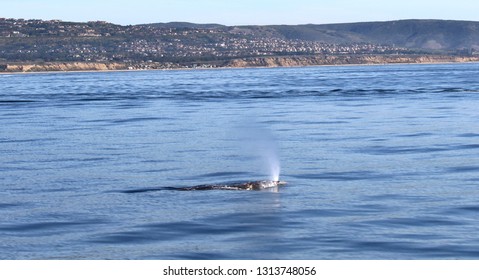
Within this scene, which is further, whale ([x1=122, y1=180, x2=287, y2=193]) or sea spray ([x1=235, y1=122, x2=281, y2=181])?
sea spray ([x1=235, y1=122, x2=281, y2=181])

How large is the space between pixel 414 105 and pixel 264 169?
30.5 metres

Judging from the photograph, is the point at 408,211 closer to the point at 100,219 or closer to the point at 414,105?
the point at 100,219

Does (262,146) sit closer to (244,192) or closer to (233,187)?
(233,187)

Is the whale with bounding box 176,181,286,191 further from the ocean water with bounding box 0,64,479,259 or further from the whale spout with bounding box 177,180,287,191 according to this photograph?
the ocean water with bounding box 0,64,479,259

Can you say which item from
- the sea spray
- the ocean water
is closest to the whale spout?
the ocean water

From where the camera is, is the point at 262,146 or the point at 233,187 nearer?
the point at 233,187

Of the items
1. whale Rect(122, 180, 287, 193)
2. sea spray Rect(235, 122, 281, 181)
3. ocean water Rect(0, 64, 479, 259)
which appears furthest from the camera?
sea spray Rect(235, 122, 281, 181)

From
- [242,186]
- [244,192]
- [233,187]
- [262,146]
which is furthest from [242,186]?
[262,146]

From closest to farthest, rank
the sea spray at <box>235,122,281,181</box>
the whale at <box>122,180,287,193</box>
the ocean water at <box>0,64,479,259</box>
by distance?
the ocean water at <box>0,64,479,259</box> < the whale at <box>122,180,287,193</box> < the sea spray at <box>235,122,281,181</box>

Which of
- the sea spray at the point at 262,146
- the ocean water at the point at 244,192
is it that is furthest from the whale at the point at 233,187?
the sea spray at the point at 262,146

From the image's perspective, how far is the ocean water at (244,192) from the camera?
733 inches

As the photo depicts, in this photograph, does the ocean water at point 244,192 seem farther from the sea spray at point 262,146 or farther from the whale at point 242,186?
the whale at point 242,186

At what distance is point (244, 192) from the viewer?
2445 cm

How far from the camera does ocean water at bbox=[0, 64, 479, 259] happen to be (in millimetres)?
18609
